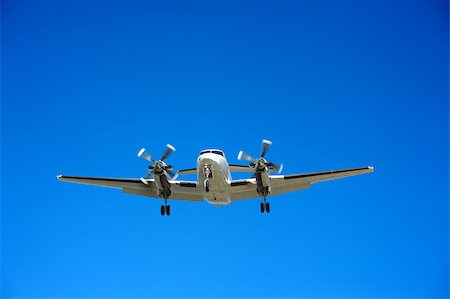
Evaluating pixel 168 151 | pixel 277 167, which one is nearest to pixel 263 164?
pixel 277 167

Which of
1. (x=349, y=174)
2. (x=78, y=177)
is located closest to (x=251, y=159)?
(x=349, y=174)

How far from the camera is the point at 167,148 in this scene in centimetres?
3569

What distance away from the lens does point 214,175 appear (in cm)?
3391

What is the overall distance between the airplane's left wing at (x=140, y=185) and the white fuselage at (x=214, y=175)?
1459 millimetres

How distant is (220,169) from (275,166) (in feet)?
13.3

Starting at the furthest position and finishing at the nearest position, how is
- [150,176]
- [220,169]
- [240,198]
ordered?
[240,198] < [150,176] < [220,169]

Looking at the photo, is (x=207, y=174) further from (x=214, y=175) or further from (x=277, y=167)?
(x=277, y=167)

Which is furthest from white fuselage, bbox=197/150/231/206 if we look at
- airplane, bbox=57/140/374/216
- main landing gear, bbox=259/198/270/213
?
main landing gear, bbox=259/198/270/213

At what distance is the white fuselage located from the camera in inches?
1307

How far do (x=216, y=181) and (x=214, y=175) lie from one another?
29.7 inches

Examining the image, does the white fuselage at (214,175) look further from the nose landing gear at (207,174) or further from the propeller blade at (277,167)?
the propeller blade at (277,167)

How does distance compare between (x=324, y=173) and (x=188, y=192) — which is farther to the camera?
(x=188, y=192)

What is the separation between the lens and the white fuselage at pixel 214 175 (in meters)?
33.2

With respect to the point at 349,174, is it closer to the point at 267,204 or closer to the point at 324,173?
the point at 324,173
